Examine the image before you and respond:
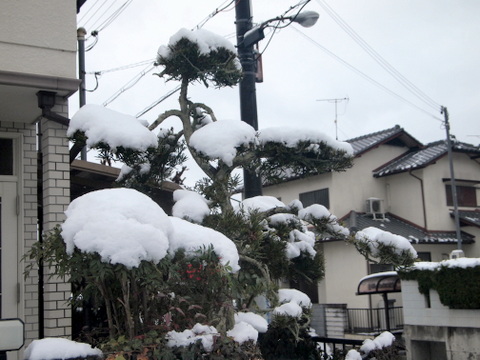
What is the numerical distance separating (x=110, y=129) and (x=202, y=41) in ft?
5.21

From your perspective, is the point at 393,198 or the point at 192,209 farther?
the point at 393,198

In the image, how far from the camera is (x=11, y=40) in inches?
246

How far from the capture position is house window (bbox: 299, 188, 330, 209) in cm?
2320

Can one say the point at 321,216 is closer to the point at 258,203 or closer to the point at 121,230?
the point at 258,203

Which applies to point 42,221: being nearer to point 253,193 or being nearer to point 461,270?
point 253,193

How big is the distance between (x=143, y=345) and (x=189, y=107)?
3.39 metres

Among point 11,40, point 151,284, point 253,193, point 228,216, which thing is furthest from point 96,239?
point 253,193

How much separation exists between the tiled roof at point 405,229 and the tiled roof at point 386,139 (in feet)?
9.06

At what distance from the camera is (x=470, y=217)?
23.8m

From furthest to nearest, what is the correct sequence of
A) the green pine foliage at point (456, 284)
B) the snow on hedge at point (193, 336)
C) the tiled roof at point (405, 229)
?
the tiled roof at point (405, 229) → the green pine foliage at point (456, 284) → the snow on hedge at point (193, 336)

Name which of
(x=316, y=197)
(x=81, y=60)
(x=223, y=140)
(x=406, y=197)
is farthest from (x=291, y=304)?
(x=406, y=197)

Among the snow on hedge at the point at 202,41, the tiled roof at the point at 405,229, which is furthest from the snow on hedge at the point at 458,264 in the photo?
the tiled roof at the point at 405,229

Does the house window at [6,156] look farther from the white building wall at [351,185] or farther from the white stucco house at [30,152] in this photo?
the white building wall at [351,185]

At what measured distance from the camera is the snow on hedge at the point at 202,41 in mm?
6582
